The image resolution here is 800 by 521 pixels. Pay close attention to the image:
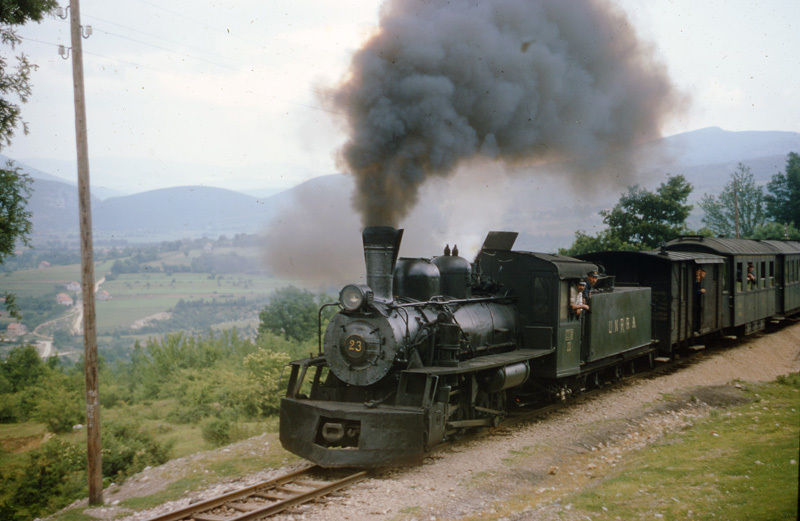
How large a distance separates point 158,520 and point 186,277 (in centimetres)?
8020

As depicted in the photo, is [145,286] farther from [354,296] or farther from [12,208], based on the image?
[354,296]

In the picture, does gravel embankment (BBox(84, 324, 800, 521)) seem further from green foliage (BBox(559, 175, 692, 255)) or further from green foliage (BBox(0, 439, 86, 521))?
green foliage (BBox(559, 175, 692, 255))

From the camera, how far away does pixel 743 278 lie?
17.1 metres

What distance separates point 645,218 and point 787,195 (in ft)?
86.3

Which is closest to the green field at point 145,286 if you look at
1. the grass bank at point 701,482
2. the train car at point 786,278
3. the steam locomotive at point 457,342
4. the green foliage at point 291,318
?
the green foliage at point 291,318

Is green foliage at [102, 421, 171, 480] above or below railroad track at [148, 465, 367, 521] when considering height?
below

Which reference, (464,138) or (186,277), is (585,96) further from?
(186,277)

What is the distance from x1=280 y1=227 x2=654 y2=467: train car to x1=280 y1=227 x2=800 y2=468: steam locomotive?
0.02 m

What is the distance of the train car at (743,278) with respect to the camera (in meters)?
16.6

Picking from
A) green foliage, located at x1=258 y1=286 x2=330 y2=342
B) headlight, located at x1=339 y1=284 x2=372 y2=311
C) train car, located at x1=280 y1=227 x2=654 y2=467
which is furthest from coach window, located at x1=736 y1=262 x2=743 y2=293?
green foliage, located at x1=258 y1=286 x2=330 y2=342

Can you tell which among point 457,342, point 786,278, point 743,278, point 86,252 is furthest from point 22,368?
point 786,278

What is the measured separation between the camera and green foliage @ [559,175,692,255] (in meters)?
31.6

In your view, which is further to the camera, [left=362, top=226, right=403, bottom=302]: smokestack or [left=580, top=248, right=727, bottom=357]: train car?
[left=580, top=248, right=727, bottom=357]: train car

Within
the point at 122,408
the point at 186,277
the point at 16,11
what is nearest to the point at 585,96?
the point at 16,11
